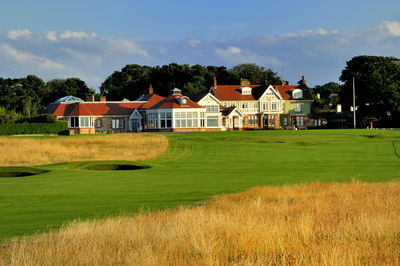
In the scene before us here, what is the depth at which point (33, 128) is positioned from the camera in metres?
77.8

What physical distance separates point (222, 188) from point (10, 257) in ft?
36.5

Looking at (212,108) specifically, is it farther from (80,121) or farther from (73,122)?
(73,122)

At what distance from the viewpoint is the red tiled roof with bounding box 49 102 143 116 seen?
90.8 meters

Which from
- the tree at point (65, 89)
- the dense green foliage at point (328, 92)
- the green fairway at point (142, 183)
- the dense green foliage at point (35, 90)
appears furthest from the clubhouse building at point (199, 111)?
the dense green foliage at point (328, 92)

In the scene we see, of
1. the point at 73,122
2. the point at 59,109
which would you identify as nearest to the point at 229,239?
the point at 73,122

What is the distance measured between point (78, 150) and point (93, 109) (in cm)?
4886

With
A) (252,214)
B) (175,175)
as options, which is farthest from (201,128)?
(252,214)

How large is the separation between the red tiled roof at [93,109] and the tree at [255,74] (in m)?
44.9

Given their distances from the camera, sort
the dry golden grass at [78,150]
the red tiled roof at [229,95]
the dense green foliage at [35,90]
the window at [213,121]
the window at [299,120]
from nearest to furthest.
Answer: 1. the dry golden grass at [78,150]
2. the window at [213,121]
3. the red tiled roof at [229,95]
4. the window at [299,120]
5. the dense green foliage at [35,90]

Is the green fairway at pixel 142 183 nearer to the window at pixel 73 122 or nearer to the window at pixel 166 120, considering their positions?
the window at pixel 166 120

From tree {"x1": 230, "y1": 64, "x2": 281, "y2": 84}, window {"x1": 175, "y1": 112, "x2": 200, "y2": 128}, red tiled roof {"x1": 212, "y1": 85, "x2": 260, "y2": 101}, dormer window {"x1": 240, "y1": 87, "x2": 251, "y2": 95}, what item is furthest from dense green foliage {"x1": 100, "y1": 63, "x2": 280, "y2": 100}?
window {"x1": 175, "y1": 112, "x2": 200, "y2": 128}

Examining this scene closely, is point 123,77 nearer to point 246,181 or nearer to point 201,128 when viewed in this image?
point 201,128

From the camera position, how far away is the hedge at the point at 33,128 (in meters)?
75.7

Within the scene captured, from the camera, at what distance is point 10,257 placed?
9039 millimetres
